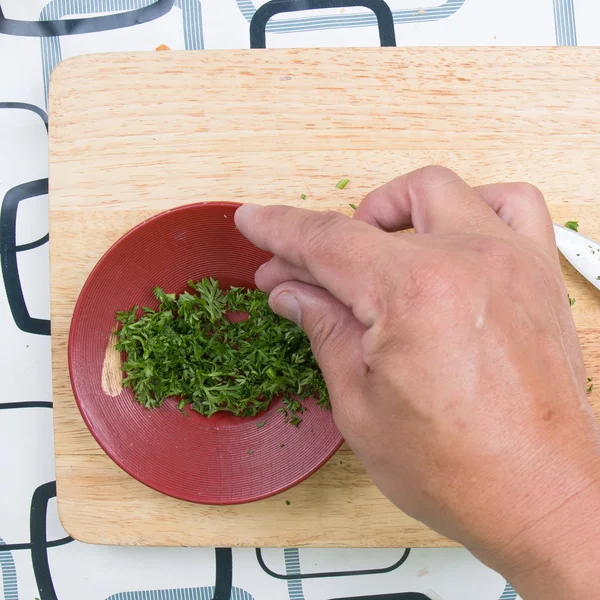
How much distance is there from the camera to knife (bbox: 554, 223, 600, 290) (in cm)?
156

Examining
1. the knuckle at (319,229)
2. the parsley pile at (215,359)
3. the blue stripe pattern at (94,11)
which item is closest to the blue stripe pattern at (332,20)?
the blue stripe pattern at (94,11)

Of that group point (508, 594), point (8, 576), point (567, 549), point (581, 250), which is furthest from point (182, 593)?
point (581, 250)

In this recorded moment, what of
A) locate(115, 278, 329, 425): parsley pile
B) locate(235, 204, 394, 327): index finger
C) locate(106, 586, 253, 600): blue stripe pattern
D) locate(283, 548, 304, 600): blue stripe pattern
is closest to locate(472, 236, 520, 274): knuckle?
locate(235, 204, 394, 327): index finger

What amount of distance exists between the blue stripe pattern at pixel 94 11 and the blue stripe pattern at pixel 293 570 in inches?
63.3

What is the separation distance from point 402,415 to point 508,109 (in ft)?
3.46

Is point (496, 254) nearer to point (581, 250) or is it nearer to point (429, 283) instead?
point (429, 283)

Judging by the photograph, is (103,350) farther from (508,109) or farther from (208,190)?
(508,109)

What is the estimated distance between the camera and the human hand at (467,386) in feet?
3.16

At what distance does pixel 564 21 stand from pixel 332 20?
754mm

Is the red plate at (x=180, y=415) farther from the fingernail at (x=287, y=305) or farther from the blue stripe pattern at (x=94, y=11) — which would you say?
the blue stripe pattern at (x=94, y=11)

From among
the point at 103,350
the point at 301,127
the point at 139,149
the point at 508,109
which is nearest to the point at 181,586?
the point at 103,350

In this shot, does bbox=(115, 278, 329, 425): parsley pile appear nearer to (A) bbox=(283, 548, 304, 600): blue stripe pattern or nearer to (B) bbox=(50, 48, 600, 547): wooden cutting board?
(B) bbox=(50, 48, 600, 547): wooden cutting board

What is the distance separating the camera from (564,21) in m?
1.87

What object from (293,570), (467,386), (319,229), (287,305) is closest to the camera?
(467,386)
